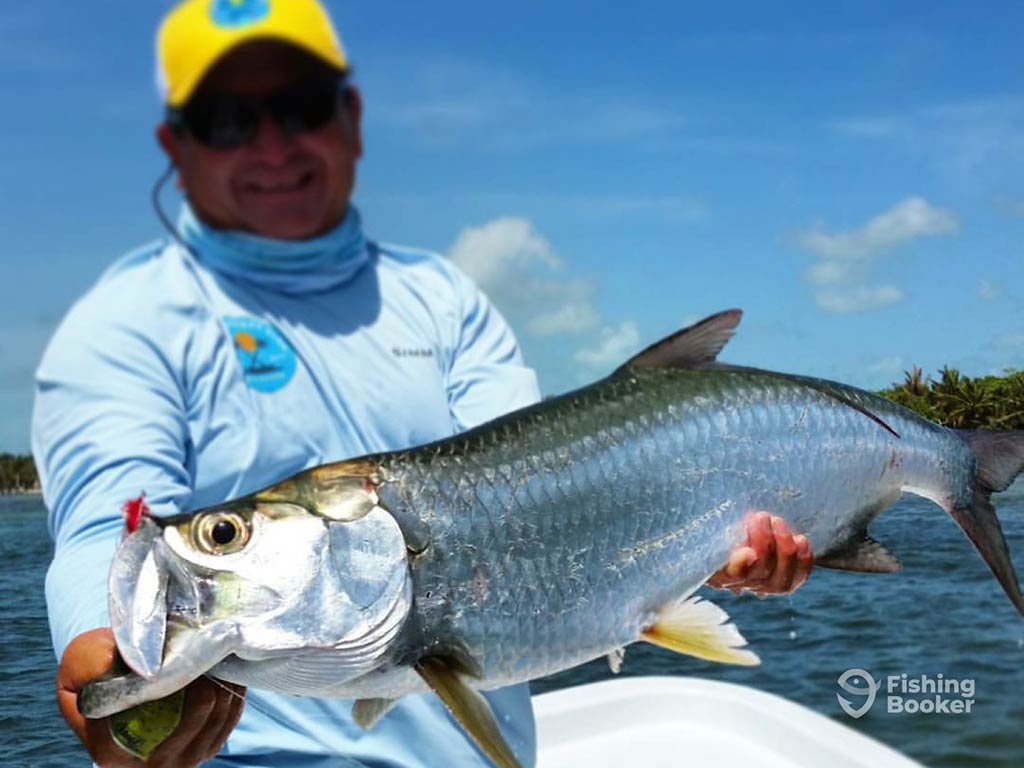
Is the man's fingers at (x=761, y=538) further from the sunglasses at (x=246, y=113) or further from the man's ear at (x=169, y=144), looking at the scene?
the man's ear at (x=169, y=144)

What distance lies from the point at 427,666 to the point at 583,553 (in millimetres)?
368

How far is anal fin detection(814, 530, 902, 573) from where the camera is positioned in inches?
92.9

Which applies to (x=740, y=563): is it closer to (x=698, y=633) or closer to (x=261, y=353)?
(x=698, y=633)

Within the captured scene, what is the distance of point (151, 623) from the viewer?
1474 millimetres

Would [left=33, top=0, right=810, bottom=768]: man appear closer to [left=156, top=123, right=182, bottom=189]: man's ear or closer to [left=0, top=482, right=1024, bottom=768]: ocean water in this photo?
[left=156, top=123, right=182, bottom=189]: man's ear

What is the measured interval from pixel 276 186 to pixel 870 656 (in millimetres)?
10068

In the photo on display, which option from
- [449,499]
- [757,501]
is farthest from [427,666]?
[757,501]

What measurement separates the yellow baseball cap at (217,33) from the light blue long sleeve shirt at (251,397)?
0.32 metres

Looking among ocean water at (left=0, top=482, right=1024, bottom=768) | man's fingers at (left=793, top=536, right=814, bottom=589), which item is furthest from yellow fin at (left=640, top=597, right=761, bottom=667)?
ocean water at (left=0, top=482, right=1024, bottom=768)

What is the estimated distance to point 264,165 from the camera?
2283 mm

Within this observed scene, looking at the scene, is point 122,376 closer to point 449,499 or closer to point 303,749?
point 449,499

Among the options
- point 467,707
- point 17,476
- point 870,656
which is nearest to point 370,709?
point 467,707

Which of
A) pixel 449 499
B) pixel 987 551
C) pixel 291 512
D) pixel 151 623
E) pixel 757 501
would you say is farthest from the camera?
pixel 987 551

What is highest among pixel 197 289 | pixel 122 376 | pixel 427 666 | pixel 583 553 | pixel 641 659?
pixel 197 289
